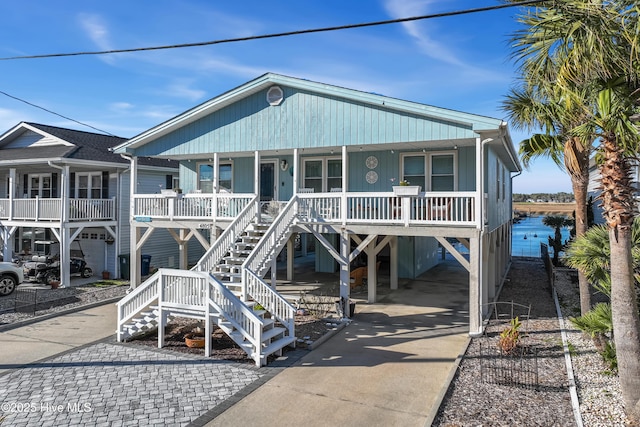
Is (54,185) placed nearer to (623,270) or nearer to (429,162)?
(429,162)

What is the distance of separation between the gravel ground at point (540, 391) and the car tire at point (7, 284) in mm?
14877

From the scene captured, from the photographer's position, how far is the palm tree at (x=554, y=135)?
8320mm

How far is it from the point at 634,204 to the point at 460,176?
22.2 ft

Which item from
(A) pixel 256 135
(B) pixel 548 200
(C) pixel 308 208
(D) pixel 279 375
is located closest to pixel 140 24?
(A) pixel 256 135

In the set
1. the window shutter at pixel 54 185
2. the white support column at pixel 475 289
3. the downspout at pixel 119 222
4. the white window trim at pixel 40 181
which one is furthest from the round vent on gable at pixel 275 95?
the white window trim at pixel 40 181

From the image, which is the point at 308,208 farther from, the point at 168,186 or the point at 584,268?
the point at 168,186

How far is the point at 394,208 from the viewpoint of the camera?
12.1 meters

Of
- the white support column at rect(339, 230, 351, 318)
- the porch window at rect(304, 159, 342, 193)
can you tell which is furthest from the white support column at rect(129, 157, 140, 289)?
the white support column at rect(339, 230, 351, 318)

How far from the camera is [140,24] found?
34.4 ft

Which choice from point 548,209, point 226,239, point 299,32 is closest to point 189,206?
point 226,239

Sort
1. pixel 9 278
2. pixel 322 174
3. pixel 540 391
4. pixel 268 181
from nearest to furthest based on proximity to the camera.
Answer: pixel 540 391 < pixel 9 278 < pixel 322 174 < pixel 268 181

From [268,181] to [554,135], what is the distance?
10290mm

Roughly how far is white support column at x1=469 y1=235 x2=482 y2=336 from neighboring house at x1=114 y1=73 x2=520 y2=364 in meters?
0.03

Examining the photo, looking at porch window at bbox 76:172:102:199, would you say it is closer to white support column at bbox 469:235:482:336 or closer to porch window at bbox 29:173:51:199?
porch window at bbox 29:173:51:199
